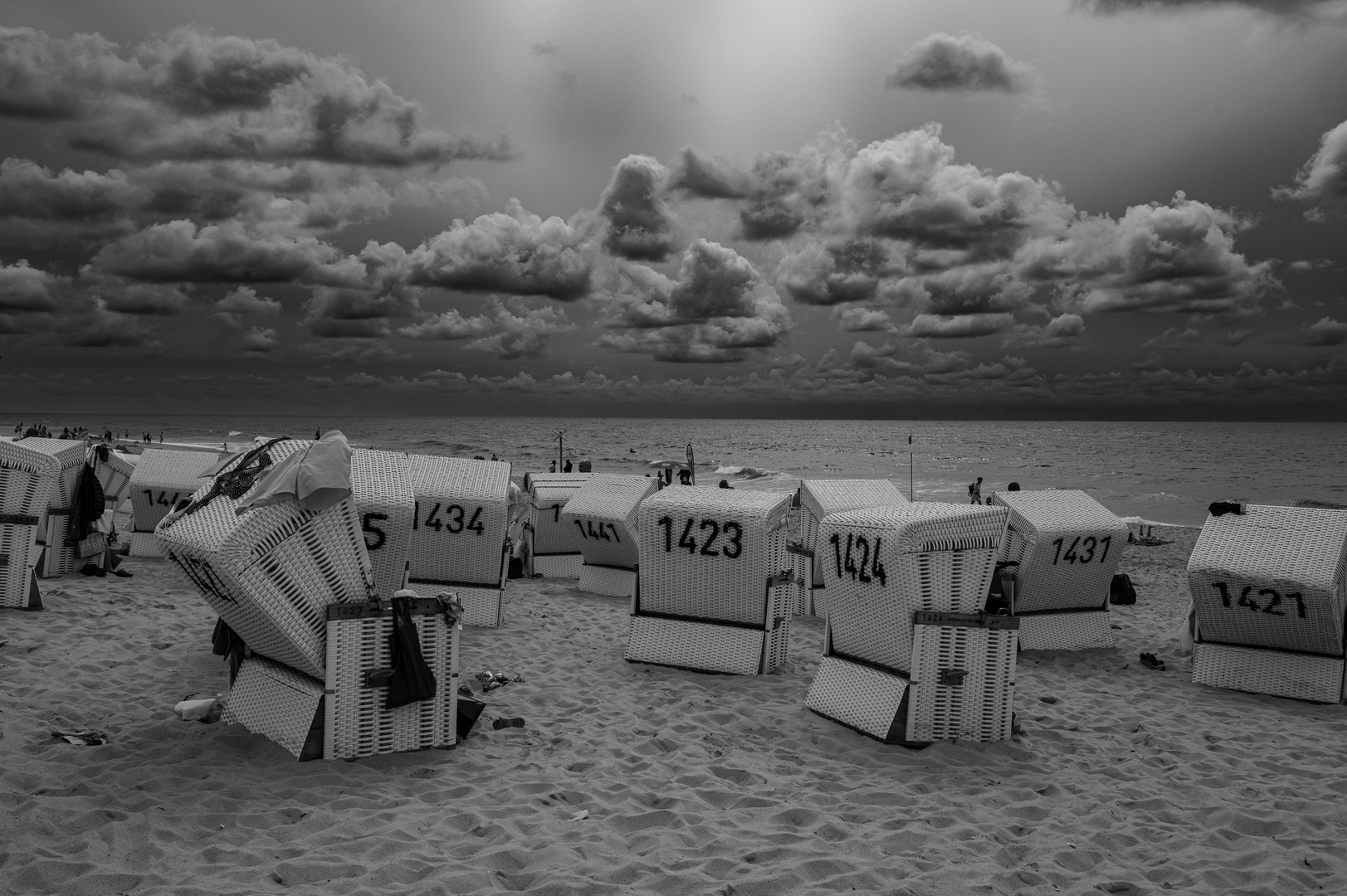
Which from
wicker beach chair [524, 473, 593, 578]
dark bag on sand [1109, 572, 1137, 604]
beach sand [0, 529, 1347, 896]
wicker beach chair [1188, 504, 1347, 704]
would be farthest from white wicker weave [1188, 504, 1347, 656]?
wicker beach chair [524, 473, 593, 578]

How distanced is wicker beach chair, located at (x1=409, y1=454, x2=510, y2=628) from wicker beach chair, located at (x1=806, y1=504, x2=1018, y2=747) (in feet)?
16.1

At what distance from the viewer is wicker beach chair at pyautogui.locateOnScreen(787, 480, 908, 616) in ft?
38.0

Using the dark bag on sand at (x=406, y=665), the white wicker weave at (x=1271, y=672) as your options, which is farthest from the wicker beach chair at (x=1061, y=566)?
the dark bag on sand at (x=406, y=665)

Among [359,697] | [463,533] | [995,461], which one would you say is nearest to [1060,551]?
[463,533]

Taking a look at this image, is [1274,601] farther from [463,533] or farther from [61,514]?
[61,514]

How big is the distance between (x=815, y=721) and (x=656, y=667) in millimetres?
2206

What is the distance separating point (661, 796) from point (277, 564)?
2991mm

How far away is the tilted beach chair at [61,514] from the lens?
38.7 ft

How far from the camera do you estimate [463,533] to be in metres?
10.4

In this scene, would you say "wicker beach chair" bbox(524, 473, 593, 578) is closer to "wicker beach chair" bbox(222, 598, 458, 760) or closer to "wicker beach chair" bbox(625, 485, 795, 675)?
"wicker beach chair" bbox(625, 485, 795, 675)

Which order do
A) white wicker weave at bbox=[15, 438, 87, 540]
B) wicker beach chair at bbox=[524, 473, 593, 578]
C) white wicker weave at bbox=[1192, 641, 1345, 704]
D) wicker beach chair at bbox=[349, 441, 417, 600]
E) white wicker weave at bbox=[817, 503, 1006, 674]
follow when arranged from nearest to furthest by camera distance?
1. white wicker weave at bbox=[817, 503, 1006, 674]
2. wicker beach chair at bbox=[349, 441, 417, 600]
3. white wicker weave at bbox=[1192, 641, 1345, 704]
4. white wicker weave at bbox=[15, 438, 87, 540]
5. wicker beach chair at bbox=[524, 473, 593, 578]

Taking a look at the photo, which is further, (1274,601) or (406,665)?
(1274,601)

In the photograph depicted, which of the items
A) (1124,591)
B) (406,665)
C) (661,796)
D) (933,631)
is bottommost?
(661,796)

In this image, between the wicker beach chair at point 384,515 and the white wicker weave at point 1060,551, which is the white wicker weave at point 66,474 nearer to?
the wicker beach chair at point 384,515
